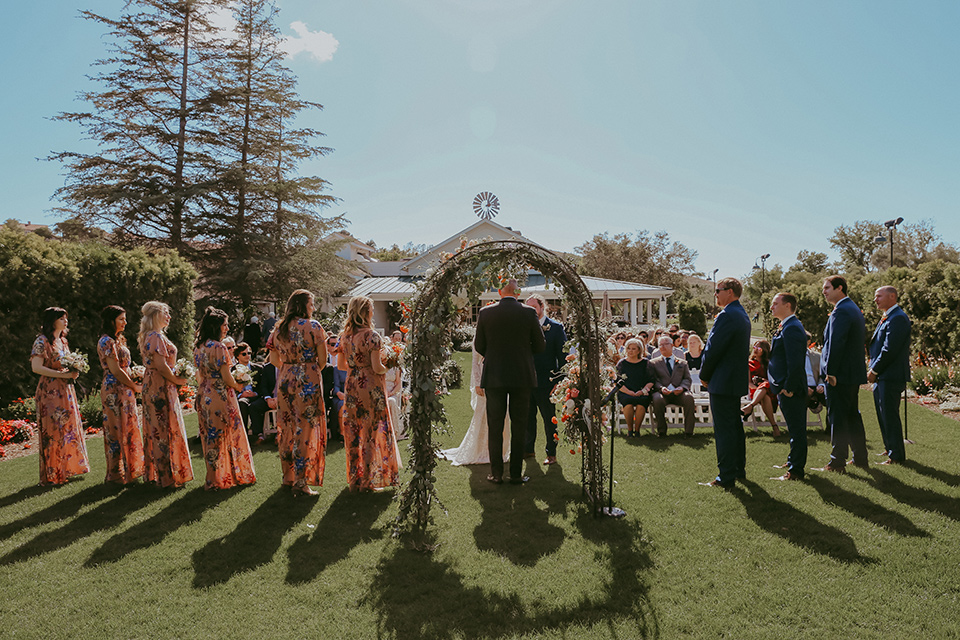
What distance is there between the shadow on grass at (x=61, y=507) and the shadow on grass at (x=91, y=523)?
0.47ft

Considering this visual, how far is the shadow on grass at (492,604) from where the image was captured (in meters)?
3.32

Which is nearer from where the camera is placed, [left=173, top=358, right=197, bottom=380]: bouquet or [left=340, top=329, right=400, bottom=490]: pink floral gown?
[left=340, top=329, right=400, bottom=490]: pink floral gown

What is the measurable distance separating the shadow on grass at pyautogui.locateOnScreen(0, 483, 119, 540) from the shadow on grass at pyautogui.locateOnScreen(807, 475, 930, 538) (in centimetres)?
774

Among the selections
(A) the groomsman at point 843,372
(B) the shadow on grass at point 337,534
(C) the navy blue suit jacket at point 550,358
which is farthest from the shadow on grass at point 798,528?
(B) the shadow on grass at point 337,534

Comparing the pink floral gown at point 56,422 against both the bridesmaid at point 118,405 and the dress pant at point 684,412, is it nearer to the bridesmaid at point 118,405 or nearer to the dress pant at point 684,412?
the bridesmaid at point 118,405

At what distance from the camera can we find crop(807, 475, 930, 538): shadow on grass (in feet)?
14.7

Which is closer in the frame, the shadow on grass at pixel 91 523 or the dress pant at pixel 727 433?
the shadow on grass at pixel 91 523

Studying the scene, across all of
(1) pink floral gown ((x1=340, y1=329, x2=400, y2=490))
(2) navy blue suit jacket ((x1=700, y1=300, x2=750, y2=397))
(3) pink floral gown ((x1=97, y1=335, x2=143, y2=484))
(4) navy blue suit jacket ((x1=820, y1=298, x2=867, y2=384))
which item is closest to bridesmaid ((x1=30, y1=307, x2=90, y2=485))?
(3) pink floral gown ((x1=97, y1=335, x2=143, y2=484))

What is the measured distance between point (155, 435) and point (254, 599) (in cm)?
311

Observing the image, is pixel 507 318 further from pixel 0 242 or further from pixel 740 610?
pixel 0 242

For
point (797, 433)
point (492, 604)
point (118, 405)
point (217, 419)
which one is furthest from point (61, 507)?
point (797, 433)

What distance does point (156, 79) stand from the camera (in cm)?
2305

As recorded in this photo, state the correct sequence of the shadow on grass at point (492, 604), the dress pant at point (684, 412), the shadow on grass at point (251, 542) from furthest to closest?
1. the dress pant at point (684, 412)
2. the shadow on grass at point (251, 542)
3. the shadow on grass at point (492, 604)

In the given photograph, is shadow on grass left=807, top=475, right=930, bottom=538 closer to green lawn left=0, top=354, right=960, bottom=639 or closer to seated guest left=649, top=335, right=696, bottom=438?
green lawn left=0, top=354, right=960, bottom=639
